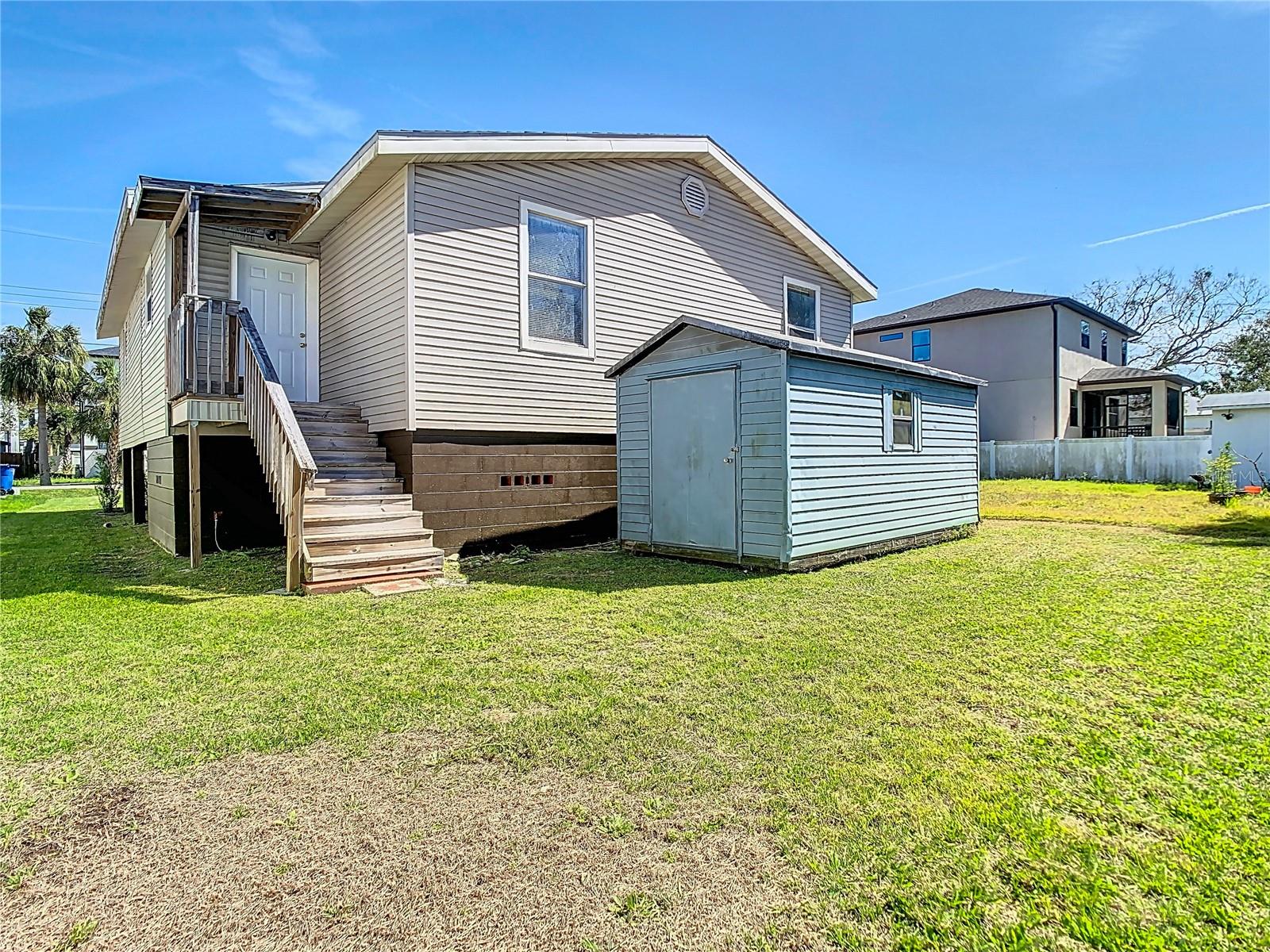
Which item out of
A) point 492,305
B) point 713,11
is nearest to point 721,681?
point 492,305

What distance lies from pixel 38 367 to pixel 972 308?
3964 centimetres

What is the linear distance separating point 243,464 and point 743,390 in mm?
6497

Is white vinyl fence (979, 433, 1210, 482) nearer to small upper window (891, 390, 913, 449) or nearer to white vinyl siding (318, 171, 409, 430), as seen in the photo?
small upper window (891, 390, 913, 449)

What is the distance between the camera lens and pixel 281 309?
9.04m

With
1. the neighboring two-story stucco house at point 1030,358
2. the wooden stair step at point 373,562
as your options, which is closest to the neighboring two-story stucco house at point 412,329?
the wooden stair step at point 373,562

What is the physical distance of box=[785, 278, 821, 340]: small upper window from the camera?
1175 centimetres

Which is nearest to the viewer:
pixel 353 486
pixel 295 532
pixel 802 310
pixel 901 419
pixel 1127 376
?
pixel 295 532

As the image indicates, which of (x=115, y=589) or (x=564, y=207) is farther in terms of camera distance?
(x=564, y=207)

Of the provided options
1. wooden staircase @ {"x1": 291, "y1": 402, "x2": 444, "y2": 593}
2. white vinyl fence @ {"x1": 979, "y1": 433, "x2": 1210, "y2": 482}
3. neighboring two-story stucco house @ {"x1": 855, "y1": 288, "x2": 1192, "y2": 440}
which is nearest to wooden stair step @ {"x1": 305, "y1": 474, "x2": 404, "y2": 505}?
wooden staircase @ {"x1": 291, "y1": 402, "x2": 444, "y2": 593}

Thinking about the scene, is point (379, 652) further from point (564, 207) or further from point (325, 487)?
point (564, 207)

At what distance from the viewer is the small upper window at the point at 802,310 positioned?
11.8 meters

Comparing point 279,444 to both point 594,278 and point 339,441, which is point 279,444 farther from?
point 594,278

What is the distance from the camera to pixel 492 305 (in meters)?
7.84

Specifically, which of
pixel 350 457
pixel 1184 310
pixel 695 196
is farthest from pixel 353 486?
pixel 1184 310
